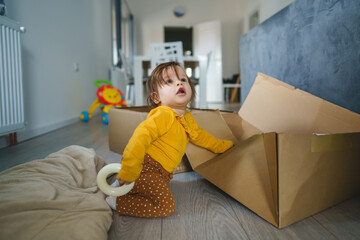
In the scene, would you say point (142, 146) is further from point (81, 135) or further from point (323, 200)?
point (81, 135)

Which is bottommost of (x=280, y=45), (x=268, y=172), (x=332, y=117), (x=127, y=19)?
(x=268, y=172)

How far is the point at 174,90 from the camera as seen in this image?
0.73 m

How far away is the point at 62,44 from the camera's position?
7.38 ft

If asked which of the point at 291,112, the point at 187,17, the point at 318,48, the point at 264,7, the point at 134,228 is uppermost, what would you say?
the point at 187,17

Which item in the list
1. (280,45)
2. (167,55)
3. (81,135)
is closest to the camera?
(280,45)

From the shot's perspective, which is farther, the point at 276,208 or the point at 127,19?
the point at 127,19

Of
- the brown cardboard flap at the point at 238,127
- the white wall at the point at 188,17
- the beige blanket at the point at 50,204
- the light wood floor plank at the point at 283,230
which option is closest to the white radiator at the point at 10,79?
the beige blanket at the point at 50,204

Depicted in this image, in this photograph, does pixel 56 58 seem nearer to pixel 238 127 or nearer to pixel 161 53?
pixel 161 53

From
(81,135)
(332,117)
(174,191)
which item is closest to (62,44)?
(81,135)

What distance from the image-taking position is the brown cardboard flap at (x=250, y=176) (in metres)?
0.58

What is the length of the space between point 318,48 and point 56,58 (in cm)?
205

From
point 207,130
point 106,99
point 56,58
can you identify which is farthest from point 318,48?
point 106,99

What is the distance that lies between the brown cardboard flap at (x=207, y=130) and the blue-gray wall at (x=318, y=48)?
1.60ft

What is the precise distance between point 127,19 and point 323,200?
598 cm
